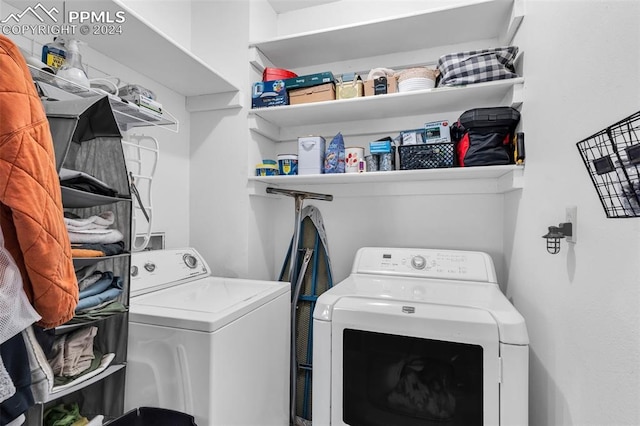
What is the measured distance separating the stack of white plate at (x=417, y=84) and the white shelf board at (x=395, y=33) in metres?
0.32

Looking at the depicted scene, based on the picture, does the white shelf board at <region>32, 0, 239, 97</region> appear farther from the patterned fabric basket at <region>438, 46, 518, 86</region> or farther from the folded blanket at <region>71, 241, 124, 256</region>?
the patterned fabric basket at <region>438, 46, 518, 86</region>

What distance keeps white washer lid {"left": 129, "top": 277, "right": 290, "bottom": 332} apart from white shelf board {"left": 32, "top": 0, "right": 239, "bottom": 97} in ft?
3.76

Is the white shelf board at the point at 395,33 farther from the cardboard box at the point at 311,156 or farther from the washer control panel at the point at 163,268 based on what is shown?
the washer control panel at the point at 163,268

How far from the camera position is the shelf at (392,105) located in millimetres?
1617

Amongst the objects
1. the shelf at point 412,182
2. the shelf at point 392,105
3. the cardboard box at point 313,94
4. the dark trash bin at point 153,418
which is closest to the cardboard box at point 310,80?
the cardboard box at point 313,94

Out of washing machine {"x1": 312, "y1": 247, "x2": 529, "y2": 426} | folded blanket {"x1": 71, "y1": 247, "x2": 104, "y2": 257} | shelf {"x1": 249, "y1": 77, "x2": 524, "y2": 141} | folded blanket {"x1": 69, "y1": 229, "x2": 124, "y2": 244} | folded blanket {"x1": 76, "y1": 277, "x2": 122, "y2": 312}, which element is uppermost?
shelf {"x1": 249, "y1": 77, "x2": 524, "y2": 141}

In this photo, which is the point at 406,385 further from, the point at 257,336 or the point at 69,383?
the point at 69,383

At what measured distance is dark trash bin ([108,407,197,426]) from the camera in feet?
3.55

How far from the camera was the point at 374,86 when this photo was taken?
5.91 feet

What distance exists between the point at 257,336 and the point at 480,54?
5.50ft

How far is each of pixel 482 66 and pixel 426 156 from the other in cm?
49

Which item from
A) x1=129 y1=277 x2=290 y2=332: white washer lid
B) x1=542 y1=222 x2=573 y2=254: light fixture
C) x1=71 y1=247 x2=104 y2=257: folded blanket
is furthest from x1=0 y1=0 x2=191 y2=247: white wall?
x1=542 y1=222 x2=573 y2=254: light fixture

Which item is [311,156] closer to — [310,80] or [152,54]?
[310,80]

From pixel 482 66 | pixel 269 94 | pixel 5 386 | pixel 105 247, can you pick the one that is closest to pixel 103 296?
pixel 105 247
